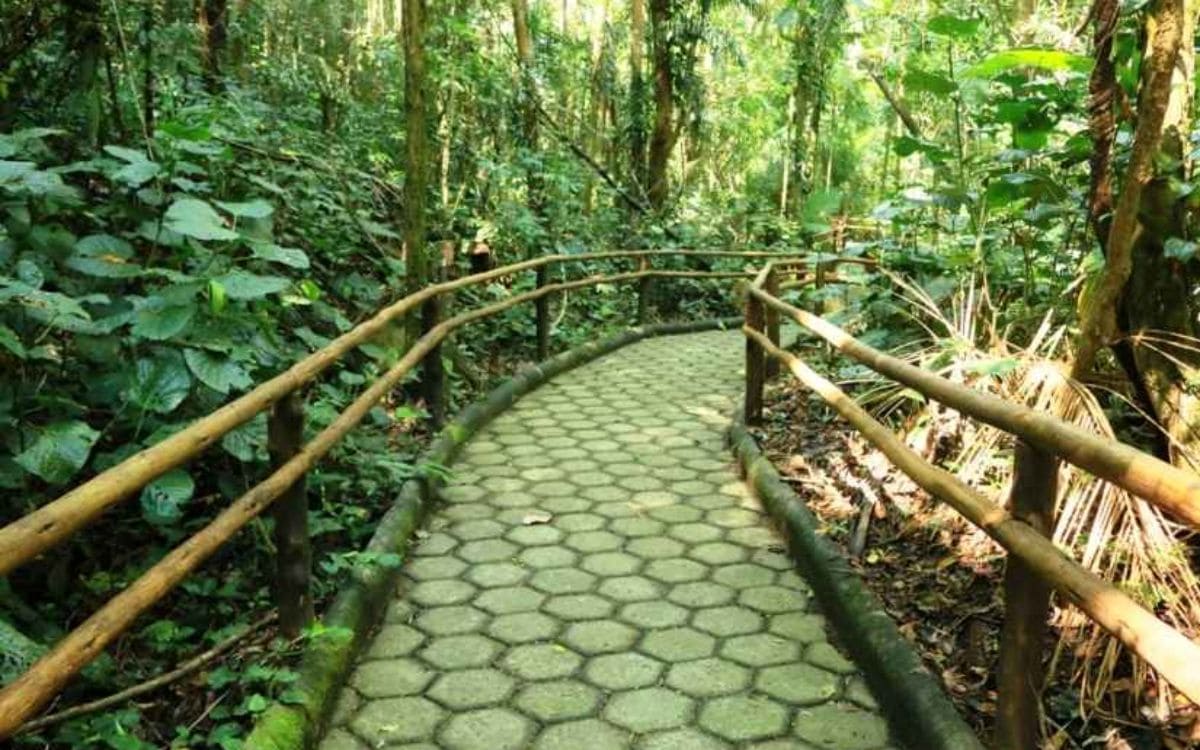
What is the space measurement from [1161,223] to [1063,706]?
1714 mm

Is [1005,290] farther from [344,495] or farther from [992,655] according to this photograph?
[344,495]

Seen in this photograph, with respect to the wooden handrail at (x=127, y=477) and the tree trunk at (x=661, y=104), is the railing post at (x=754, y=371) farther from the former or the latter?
the tree trunk at (x=661, y=104)

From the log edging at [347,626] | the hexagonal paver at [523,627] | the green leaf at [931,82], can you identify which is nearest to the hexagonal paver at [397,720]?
the log edging at [347,626]

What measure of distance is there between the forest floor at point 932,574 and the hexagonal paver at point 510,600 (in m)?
1.19

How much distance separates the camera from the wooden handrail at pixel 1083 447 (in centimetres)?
149

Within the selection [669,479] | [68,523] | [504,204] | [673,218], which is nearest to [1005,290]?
[669,479]

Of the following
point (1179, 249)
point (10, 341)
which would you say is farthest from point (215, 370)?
point (1179, 249)

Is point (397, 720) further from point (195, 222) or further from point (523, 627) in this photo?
point (195, 222)

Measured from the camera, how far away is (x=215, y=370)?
3090mm

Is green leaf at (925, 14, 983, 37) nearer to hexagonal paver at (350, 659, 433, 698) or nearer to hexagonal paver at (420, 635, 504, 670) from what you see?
hexagonal paver at (420, 635, 504, 670)

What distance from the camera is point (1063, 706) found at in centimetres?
250

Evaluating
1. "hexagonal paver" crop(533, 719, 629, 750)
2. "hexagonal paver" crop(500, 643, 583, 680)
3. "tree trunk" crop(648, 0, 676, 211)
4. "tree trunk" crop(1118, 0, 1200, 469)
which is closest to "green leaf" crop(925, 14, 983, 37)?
"tree trunk" crop(1118, 0, 1200, 469)

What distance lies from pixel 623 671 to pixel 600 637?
0.25 meters

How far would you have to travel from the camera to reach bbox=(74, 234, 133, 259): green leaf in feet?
10.6
